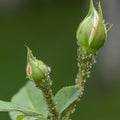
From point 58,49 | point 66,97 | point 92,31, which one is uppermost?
point 58,49

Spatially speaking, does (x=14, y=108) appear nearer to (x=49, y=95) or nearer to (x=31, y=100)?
(x=49, y=95)

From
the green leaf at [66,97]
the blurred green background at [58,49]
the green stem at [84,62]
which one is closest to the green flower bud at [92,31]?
the green stem at [84,62]

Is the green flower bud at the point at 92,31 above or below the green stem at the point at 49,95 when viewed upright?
above

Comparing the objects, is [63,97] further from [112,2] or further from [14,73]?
[112,2]

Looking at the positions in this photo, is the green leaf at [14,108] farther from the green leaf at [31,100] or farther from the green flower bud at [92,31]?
the green flower bud at [92,31]

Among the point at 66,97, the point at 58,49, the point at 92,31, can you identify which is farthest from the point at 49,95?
the point at 58,49

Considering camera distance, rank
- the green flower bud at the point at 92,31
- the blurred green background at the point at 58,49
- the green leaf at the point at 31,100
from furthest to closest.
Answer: the blurred green background at the point at 58,49 < the green leaf at the point at 31,100 < the green flower bud at the point at 92,31

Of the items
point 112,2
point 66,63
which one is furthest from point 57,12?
point 66,63
